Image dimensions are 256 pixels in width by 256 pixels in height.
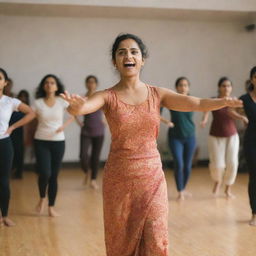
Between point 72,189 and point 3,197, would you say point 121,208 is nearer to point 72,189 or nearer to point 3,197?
point 3,197

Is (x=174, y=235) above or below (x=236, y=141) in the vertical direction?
below

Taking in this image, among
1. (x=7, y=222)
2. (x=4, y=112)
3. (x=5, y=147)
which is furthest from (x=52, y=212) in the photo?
(x=4, y=112)

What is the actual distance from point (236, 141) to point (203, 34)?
330 centimetres

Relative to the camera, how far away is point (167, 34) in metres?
8.51

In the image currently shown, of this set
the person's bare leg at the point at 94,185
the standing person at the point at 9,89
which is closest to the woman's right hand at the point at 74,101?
the person's bare leg at the point at 94,185

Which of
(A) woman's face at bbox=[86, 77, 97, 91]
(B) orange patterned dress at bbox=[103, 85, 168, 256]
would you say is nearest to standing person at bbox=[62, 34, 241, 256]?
(B) orange patterned dress at bbox=[103, 85, 168, 256]

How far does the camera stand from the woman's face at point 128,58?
262cm

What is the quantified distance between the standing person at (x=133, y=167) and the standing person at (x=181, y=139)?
3.23m

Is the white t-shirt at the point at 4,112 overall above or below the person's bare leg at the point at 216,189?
above

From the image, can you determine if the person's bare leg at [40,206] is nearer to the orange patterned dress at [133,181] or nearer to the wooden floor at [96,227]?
the wooden floor at [96,227]

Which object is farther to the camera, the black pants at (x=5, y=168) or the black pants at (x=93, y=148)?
the black pants at (x=93, y=148)

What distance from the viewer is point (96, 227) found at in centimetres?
470

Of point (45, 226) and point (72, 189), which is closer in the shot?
point (45, 226)

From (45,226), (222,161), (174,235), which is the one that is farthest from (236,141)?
(45,226)
